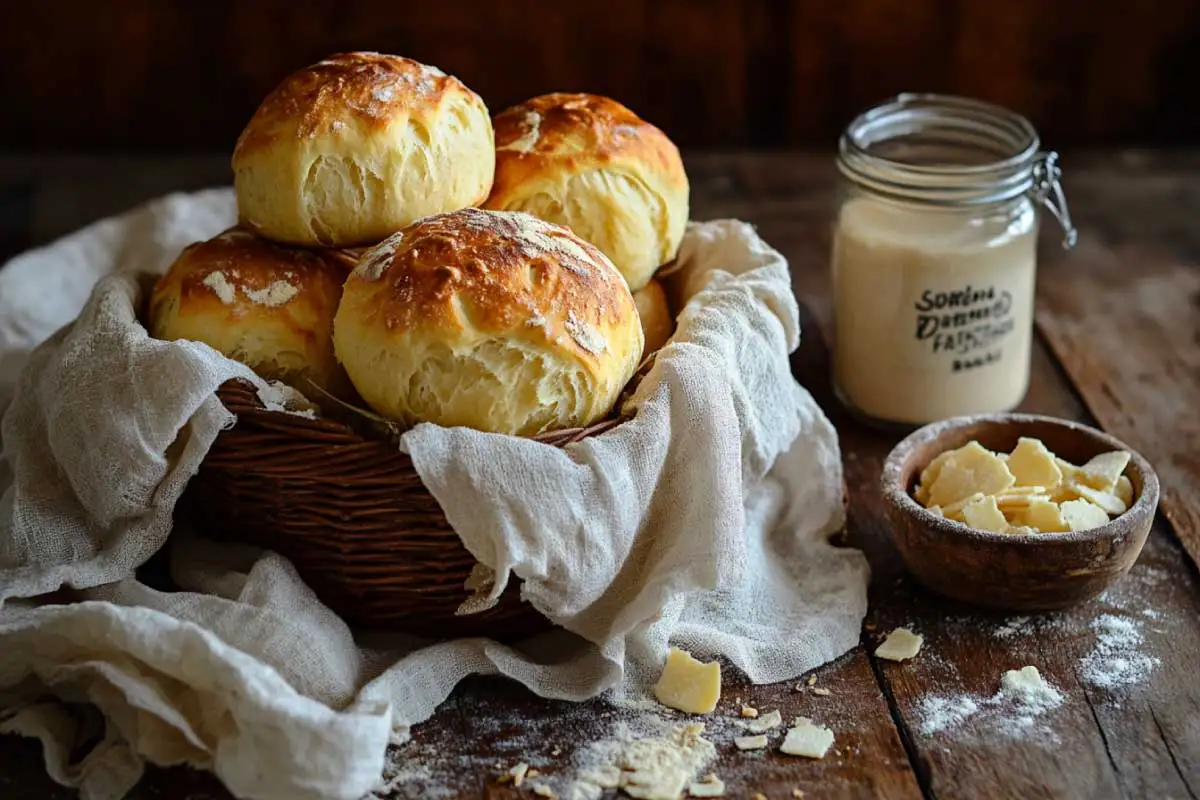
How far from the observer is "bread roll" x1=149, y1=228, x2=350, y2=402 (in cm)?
131

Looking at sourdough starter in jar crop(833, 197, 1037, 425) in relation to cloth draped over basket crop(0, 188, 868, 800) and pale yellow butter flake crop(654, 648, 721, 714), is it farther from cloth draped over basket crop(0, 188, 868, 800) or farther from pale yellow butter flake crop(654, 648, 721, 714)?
pale yellow butter flake crop(654, 648, 721, 714)

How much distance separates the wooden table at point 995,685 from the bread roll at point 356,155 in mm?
451

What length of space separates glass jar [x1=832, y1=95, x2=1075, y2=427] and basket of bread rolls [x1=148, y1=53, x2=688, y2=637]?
12.5 inches

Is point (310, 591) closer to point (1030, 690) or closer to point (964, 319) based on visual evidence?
point (1030, 690)

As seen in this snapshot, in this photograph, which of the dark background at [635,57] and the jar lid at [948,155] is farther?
the dark background at [635,57]

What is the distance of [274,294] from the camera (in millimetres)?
1319

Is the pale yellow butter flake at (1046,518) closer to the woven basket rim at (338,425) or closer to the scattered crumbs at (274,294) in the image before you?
the woven basket rim at (338,425)

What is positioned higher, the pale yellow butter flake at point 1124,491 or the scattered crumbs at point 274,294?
the scattered crumbs at point 274,294

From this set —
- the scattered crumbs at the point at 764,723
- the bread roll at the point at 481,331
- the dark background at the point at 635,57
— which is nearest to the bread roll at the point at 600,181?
the bread roll at the point at 481,331

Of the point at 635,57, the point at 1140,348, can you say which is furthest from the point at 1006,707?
the point at 635,57

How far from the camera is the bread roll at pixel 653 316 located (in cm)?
146

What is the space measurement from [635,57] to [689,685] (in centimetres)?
167

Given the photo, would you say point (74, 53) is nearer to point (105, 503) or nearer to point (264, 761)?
point (105, 503)

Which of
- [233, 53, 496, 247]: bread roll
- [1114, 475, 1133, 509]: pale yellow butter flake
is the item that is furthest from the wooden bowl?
[233, 53, 496, 247]: bread roll
